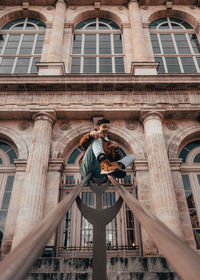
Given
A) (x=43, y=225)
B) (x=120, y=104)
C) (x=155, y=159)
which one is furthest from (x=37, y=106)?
(x=43, y=225)

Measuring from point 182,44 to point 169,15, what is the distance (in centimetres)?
307

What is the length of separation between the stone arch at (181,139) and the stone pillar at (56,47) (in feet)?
21.2

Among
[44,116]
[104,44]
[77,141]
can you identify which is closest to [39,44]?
[104,44]

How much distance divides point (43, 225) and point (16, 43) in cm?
1507

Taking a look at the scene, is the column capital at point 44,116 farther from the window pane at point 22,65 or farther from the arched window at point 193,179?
the arched window at point 193,179

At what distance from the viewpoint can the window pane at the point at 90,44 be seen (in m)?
13.1

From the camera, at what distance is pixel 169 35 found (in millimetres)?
13766

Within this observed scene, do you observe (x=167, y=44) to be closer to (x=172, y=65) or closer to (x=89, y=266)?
(x=172, y=65)

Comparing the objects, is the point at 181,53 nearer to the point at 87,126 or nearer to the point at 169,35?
the point at 169,35

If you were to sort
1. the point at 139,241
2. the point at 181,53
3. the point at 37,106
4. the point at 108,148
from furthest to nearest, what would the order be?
the point at 181,53, the point at 37,106, the point at 139,241, the point at 108,148

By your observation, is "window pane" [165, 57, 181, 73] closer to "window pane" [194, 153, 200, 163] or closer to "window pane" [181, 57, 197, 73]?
"window pane" [181, 57, 197, 73]

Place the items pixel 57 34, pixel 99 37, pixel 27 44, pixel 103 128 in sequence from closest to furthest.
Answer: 1. pixel 103 128
2. pixel 57 34
3. pixel 27 44
4. pixel 99 37

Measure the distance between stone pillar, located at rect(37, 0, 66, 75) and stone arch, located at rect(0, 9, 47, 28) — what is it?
4.29 feet

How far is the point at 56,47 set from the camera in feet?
38.7
